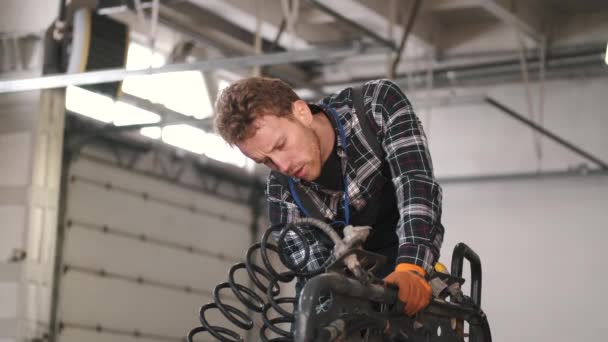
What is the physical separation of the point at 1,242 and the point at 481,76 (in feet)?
20.8

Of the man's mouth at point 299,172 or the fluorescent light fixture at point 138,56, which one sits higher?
the fluorescent light fixture at point 138,56

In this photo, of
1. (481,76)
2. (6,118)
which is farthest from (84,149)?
(481,76)

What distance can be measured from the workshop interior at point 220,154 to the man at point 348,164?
689 cm

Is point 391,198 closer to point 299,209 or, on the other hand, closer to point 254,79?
point 299,209

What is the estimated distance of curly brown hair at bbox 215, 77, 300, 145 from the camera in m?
2.37

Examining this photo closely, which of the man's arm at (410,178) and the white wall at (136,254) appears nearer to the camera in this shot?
the man's arm at (410,178)

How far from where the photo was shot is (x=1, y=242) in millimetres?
10211

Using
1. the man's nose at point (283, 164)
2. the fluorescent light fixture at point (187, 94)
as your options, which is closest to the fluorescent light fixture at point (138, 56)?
the fluorescent light fixture at point (187, 94)

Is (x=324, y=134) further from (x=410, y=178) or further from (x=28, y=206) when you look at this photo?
(x=28, y=206)

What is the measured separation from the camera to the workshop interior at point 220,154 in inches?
404

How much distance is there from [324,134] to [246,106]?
0.96 ft

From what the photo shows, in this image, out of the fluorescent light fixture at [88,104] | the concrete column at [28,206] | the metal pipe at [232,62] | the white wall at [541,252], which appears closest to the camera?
the metal pipe at [232,62]

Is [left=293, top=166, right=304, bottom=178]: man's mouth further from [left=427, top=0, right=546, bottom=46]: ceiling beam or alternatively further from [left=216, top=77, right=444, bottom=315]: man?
[left=427, top=0, right=546, bottom=46]: ceiling beam

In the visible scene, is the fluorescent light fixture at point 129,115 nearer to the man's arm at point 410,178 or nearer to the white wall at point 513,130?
the white wall at point 513,130
